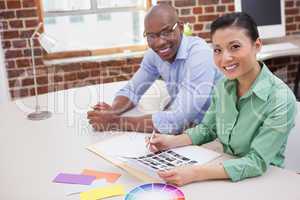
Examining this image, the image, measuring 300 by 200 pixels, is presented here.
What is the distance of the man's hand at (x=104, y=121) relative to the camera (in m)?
1.82

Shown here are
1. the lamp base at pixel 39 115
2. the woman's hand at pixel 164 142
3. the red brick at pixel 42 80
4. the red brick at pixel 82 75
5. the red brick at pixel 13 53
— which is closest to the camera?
the woman's hand at pixel 164 142

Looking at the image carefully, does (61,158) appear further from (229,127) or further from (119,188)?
(229,127)

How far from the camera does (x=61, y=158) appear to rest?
1.53 meters

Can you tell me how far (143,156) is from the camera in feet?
4.84

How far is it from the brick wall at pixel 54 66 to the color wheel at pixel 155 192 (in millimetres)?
2372

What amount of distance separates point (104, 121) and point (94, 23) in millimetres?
2008

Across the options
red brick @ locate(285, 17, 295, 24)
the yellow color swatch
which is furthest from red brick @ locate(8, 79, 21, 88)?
red brick @ locate(285, 17, 295, 24)

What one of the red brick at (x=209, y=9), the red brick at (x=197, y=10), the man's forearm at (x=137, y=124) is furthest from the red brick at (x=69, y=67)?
the man's forearm at (x=137, y=124)

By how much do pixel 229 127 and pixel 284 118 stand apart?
9.0 inches

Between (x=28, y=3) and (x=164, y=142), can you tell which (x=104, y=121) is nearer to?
(x=164, y=142)

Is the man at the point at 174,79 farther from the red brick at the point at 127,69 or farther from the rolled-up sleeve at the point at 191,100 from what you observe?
the red brick at the point at 127,69

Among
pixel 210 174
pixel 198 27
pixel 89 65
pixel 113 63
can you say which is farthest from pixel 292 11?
pixel 210 174

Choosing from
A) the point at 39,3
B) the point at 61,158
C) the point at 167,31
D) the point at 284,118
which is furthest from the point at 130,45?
the point at 284,118

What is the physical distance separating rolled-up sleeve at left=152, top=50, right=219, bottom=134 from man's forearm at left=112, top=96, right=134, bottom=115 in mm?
339
